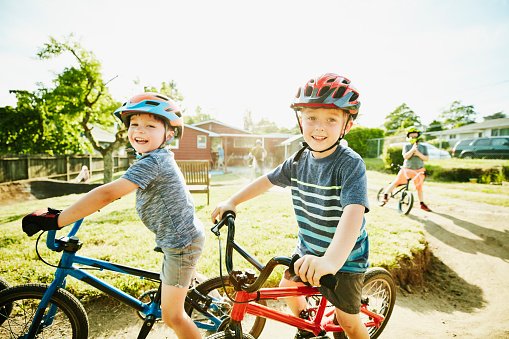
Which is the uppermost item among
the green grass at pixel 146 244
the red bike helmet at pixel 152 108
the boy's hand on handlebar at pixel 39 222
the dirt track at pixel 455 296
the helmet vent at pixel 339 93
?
the helmet vent at pixel 339 93

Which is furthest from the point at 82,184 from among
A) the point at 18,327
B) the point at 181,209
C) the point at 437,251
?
the point at 437,251

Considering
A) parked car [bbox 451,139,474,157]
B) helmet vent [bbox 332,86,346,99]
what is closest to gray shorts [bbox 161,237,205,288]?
helmet vent [bbox 332,86,346,99]

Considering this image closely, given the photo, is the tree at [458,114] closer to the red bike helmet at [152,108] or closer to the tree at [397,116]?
the tree at [397,116]

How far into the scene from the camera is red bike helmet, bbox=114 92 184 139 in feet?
6.68

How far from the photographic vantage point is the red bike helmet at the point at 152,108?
2037 millimetres

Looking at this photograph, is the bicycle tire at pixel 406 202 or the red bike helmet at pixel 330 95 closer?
the red bike helmet at pixel 330 95

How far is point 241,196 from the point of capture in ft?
7.13

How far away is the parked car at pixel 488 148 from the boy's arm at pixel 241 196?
26.5m

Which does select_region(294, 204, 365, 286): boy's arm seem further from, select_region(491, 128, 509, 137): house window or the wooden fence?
select_region(491, 128, 509, 137): house window

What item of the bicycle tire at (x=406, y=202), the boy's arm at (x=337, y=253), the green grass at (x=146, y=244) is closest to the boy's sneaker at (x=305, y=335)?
the boy's arm at (x=337, y=253)

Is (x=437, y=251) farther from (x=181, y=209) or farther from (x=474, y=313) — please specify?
(x=181, y=209)

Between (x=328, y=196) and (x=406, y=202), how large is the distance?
681 centimetres

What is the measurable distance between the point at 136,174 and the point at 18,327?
2134mm

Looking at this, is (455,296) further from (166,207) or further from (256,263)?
(166,207)
